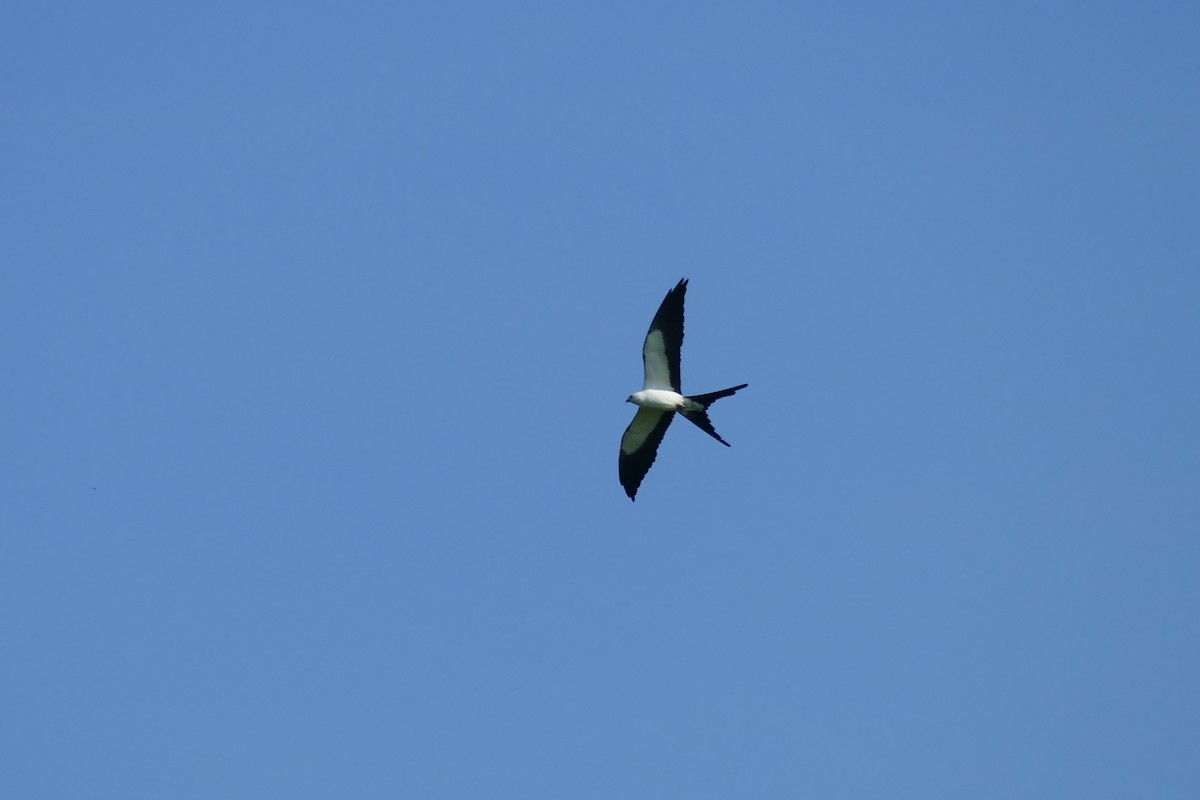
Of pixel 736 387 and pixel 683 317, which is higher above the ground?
pixel 683 317

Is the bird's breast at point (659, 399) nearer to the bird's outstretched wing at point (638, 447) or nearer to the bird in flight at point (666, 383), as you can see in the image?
the bird in flight at point (666, 383)

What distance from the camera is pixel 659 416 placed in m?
16.9

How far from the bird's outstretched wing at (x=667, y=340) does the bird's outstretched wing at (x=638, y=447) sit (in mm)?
740

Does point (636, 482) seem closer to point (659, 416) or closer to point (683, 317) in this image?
point (659, 416)

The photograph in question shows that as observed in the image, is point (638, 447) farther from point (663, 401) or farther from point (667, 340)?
point (667, 340)

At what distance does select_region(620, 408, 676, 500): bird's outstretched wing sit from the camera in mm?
17078

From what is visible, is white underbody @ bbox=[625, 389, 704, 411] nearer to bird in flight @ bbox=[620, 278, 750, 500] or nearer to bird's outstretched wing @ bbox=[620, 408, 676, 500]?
bird in flight @ bbox=[620, 278, 750, 500]

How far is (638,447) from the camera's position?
682 inches

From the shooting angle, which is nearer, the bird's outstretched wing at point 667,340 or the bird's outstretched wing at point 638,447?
the bird's outstretched wing at point 667,340

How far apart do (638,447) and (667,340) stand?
1.77 m

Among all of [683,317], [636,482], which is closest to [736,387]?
[683,317]

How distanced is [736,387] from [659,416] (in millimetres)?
1897

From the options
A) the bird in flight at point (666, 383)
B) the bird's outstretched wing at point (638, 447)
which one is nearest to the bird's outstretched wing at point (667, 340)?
the bird in flight at point (666, 383)

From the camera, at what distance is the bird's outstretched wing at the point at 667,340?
16.3 meters
